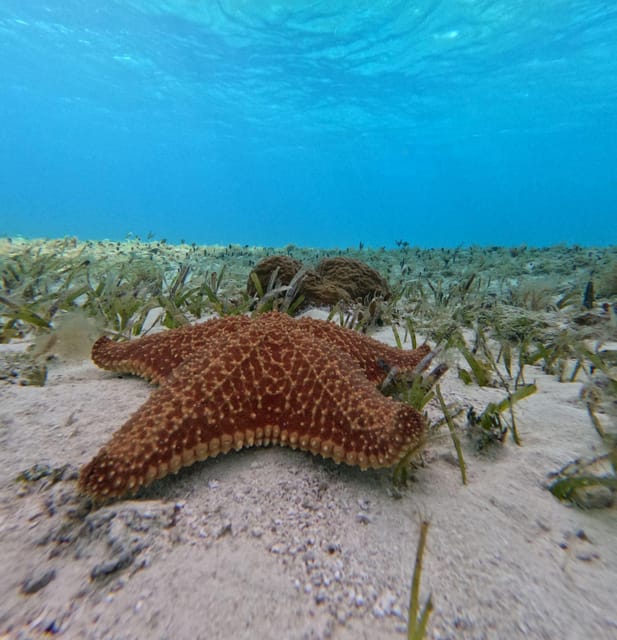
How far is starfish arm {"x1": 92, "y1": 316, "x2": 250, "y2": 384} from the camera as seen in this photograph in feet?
8.57

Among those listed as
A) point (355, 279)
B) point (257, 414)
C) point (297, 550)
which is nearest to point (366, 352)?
point (257, 414)

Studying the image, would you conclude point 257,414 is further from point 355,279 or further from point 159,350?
point 355,279

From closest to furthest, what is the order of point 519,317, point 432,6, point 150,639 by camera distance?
point 150,639 → point 519,317 → point 432,6

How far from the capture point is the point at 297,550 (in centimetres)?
143

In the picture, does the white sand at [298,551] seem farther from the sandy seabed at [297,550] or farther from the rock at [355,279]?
the rock at [355,279]

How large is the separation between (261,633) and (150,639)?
318 millimetres

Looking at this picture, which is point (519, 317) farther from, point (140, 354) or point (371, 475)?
point (140, 354)

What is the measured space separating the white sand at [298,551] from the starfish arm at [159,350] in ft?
1.98

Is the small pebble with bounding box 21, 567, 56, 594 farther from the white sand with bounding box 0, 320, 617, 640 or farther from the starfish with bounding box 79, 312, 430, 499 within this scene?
the starfish with bounding box 79, 312, 430, 499

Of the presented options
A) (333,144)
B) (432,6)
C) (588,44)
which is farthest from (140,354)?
(333,144)

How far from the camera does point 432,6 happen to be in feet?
110

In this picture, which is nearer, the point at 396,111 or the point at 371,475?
the point at 371,475

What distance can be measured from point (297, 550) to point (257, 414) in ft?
2.17

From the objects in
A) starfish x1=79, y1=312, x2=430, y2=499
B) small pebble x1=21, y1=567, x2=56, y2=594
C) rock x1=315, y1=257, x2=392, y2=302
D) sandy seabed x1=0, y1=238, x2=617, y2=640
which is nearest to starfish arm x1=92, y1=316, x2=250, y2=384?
starfish x1=79, y1=312, x2=430, y2=499
